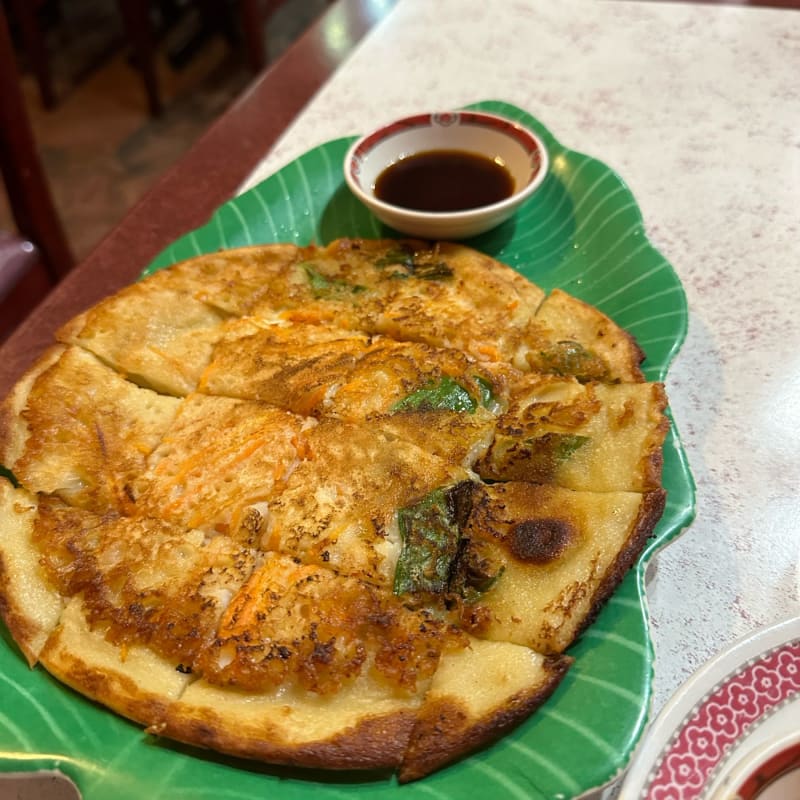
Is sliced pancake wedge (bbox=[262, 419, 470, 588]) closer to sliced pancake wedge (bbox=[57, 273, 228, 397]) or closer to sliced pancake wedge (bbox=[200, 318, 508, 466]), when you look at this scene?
sliced pancake wedge (bbox=[200, 318, 508, 466])

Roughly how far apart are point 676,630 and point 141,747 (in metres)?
1.15

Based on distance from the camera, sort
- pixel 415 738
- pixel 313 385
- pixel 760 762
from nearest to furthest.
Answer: pixel 760 762 < pixel 415 738 < pixel 313 385

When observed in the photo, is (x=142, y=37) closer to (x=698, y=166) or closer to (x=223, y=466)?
(x=698, y=166)

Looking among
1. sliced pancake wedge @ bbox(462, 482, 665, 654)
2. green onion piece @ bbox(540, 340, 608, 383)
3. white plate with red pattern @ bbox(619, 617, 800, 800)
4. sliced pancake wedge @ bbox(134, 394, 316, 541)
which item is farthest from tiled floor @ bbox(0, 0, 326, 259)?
white plate with red pattern @ bbox(619, 617, 800, 800)

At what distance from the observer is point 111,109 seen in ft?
21.9

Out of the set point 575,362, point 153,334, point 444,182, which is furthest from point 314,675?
point 444,182

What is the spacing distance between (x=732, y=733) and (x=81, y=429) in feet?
5.18

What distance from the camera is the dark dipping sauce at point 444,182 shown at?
2547 mm

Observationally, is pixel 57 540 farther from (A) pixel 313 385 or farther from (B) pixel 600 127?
(B) pixel 600 127

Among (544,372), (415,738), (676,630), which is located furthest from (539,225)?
(415,738)

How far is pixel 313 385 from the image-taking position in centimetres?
196

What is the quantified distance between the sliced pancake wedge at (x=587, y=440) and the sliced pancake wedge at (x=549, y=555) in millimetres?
48

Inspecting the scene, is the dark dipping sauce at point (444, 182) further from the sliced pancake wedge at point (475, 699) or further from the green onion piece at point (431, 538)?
the sliced pancake wedge at point (475, 699)

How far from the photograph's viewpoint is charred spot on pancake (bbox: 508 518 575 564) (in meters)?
1.59
